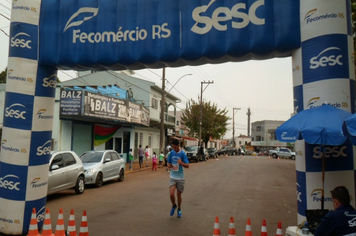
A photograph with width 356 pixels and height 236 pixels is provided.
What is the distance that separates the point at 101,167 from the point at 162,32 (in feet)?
29.3

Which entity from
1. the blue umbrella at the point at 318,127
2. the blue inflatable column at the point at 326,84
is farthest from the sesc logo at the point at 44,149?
the blue inflatable column at the point at 326,84

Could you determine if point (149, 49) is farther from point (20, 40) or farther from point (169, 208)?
point (169, 208)

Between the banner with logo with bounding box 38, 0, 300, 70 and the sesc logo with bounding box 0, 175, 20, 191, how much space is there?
2.61m

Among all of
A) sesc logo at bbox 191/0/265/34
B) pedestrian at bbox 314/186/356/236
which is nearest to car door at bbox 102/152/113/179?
sesc logo at bbox 191/0/265/34

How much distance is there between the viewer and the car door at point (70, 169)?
11484 millimetres

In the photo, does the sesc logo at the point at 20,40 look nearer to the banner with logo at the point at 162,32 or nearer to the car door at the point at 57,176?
the banner with logo at the point at 162,32

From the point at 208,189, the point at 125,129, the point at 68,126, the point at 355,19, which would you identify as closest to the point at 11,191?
the point at 208,189

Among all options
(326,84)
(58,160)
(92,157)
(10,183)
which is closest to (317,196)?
(326,84)

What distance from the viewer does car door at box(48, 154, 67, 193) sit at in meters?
10.5

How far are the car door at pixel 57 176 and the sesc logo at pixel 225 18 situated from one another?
6.89 meters

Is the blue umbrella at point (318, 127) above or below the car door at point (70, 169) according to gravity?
above

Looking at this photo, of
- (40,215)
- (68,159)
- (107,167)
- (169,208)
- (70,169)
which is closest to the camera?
(40,215)

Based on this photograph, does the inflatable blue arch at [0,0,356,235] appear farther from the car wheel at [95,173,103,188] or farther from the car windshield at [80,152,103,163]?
the car windshield at [80,152,103,163]

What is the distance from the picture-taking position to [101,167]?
14305 millimetres
